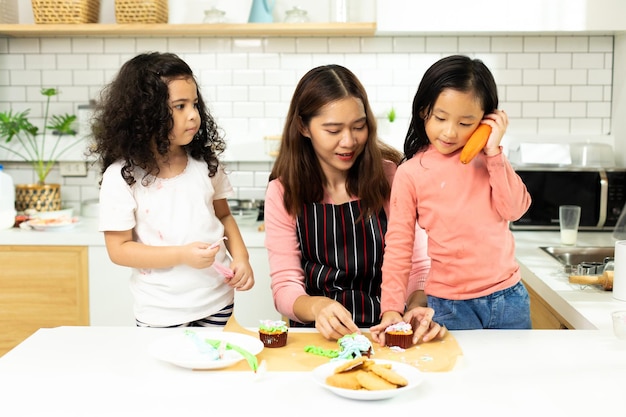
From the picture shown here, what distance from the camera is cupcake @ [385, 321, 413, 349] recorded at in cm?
173

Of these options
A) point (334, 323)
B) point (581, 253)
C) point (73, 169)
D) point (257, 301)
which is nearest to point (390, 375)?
point (334, 323)

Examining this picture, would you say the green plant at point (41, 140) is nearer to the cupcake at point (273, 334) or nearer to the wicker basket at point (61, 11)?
the wicker basket at point (61, 11)

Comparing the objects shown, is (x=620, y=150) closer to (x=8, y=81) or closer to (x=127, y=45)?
(x=127, y=45)

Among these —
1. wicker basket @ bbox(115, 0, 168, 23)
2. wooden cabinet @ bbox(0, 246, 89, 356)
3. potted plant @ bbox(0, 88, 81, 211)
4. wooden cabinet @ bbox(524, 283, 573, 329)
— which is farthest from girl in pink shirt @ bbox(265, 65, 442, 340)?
potted plant @ bbox(0, 88, 81, 211)

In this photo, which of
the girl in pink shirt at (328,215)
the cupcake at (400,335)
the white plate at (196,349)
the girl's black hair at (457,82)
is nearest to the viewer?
the white plate at (196,349)

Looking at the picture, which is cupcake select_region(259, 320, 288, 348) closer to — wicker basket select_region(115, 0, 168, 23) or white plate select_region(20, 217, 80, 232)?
white plate select_region(20, 217, 80, 232)

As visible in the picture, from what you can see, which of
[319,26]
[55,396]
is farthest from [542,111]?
[55,396]

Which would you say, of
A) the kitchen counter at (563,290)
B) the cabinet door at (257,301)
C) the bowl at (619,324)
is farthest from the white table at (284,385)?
the cabinet door at (257,301)

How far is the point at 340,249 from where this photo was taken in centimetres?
219

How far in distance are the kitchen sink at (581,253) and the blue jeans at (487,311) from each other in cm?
106

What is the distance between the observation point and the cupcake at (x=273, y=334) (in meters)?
1.73

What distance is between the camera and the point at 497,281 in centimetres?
194

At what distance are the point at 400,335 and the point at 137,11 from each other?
2.40 m

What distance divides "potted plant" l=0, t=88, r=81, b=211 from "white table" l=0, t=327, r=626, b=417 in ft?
7.08
